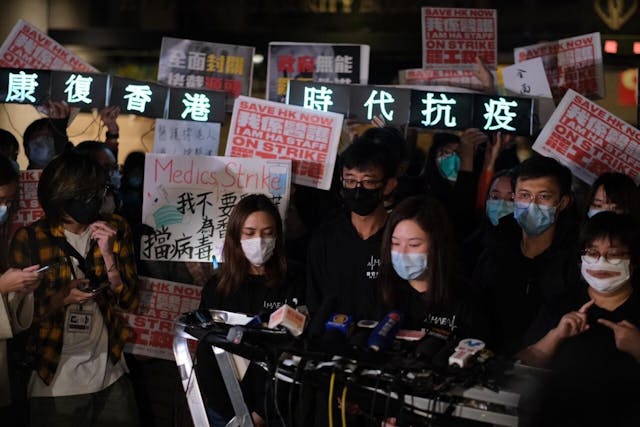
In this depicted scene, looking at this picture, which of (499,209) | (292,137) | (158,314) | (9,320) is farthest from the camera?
(292,137)

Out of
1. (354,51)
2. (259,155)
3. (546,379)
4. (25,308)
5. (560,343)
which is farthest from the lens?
(354,51)

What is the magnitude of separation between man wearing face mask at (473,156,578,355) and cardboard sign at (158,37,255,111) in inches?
114

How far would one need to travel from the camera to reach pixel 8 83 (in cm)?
753

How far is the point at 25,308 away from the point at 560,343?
9.35 feet

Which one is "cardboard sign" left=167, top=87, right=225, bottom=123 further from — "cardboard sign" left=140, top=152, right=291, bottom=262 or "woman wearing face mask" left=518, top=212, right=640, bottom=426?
"woman wearing face mask" left=518, top=212, right=640, bottom=426

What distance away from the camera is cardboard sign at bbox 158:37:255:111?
→ 8.41m

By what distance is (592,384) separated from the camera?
418 cm

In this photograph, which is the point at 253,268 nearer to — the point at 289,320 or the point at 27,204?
the point at 289,320

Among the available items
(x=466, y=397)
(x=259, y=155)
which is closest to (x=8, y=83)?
(x=259, y=155)

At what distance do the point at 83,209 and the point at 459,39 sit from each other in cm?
356

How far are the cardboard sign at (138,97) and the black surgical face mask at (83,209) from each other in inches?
65.1

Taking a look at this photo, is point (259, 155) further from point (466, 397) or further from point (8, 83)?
point (466, 397)

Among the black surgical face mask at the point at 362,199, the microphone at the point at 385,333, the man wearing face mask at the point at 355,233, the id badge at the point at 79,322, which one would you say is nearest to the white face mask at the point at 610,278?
the microphone at the point at 385,333

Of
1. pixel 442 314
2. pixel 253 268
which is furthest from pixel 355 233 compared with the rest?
pixel 442 314
